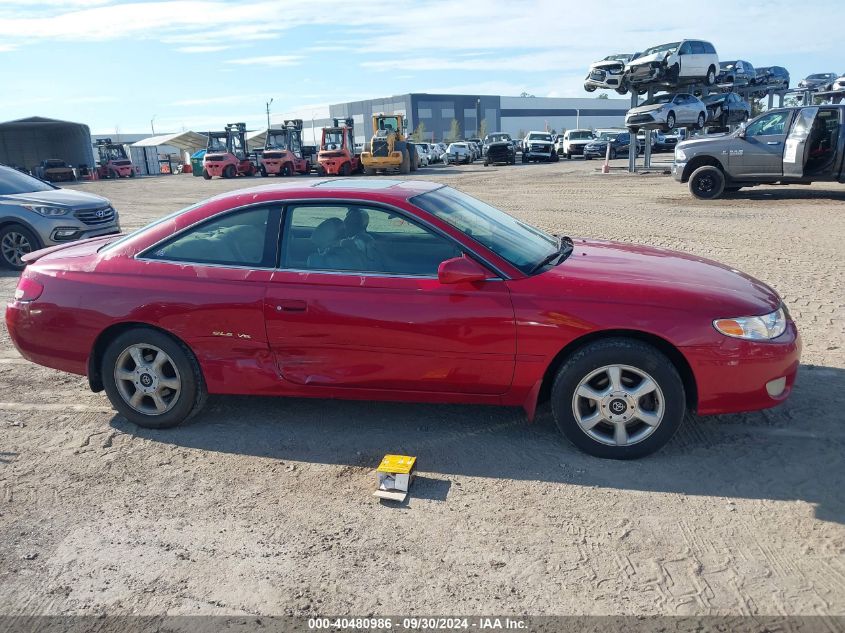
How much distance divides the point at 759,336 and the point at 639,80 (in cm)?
2447

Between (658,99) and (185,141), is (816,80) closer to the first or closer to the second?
(658,99)

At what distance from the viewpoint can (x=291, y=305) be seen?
4.12 m

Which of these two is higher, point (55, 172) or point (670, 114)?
point (670, 114)

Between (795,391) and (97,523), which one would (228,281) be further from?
(795,391)

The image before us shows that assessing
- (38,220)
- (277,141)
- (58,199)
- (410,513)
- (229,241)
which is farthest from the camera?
(277,141)

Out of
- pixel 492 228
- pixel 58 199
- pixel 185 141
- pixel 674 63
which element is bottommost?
pixel 185 141

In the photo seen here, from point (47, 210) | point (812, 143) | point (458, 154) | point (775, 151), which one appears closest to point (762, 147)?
point (775, 151)

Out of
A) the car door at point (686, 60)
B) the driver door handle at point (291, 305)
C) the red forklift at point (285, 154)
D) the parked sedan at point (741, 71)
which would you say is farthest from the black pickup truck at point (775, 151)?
the red forklift at point (285, 154)

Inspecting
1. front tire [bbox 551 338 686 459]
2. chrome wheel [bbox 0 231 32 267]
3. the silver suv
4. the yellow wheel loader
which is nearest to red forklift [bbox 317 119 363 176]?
the yellow wheel loader

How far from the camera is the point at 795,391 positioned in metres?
4.83

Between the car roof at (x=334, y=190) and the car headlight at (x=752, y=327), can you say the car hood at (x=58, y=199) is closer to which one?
the car roof at (x=334, y=190)

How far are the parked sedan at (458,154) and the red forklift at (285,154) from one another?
404 inches

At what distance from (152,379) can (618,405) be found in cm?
290

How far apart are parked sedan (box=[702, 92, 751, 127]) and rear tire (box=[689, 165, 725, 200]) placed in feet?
41.0
